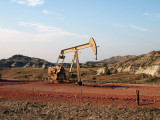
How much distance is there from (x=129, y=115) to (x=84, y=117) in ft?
8.54

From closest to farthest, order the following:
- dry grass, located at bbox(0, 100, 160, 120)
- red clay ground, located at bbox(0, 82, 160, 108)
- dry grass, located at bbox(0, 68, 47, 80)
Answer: dry grass, located at bbox(0, 100, 160, 120), red clay ground, located at bbox(0, 82, 160, 108), dry grass, located at bbox(0, 68, 47, 80)

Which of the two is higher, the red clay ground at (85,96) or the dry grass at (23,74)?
the dry grass at (23,74)

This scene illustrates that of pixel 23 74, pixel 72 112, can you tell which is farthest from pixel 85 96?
pixel 23 74

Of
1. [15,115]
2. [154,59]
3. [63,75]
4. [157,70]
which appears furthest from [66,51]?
[154,59]

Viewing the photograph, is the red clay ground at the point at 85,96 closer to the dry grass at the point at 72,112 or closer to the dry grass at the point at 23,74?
the dry grass at the point at 72,112

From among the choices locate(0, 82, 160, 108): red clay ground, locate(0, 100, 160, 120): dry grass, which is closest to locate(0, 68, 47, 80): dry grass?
locate(0, 82, 160, 108): red clay ground

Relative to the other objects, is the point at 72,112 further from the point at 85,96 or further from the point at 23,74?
the point at 23,74

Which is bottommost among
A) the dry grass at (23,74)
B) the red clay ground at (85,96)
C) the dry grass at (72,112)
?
the dry grass at (72,112)

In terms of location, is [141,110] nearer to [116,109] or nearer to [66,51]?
[116,109]

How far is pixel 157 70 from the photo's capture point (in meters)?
37.4

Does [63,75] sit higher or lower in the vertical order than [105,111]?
higher

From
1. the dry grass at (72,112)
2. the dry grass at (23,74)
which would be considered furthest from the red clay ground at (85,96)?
the dry grass at (23,74)

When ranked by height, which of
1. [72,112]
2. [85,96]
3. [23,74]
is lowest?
[72,112]

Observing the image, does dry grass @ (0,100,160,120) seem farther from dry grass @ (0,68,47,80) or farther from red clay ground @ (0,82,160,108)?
dry grass @ (0,68,47,80)
